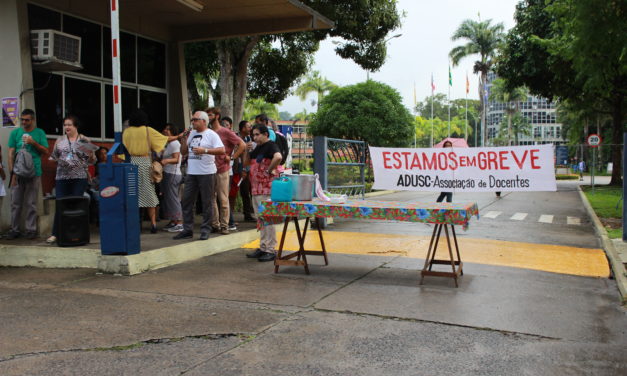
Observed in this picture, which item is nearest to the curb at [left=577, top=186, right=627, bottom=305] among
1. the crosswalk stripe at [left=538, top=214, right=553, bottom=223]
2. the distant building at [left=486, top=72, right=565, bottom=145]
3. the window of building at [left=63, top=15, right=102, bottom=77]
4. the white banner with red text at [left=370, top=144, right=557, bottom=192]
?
the white banner with red text at [left=370, top=144, right=557, bottom=192]

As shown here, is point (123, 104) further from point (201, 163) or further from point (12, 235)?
point (201, 163)

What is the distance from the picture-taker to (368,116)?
33.7 meters

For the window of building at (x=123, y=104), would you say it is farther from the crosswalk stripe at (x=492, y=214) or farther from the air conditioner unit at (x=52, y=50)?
the crosswalk stripe at (x=492, y=214)

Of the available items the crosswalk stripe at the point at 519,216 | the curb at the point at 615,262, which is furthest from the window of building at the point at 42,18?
the crosswalk stripe at the point at 519,216

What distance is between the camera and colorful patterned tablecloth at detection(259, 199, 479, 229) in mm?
6074

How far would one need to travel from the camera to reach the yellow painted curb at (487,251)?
771 centimetres

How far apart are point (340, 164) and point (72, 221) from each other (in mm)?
5687

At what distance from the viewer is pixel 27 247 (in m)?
7.38

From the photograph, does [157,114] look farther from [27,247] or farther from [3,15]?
[27,247]

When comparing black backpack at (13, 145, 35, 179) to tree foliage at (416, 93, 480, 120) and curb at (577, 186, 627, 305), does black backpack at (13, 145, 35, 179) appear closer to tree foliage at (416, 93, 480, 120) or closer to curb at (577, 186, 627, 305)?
curb at (577, 186, 627, 305)

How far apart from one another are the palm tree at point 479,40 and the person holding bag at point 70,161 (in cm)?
5279

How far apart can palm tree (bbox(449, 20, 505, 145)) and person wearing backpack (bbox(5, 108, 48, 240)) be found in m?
52.9

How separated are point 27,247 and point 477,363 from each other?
608cm

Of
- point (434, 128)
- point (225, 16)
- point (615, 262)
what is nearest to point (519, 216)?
point (615, 262)
